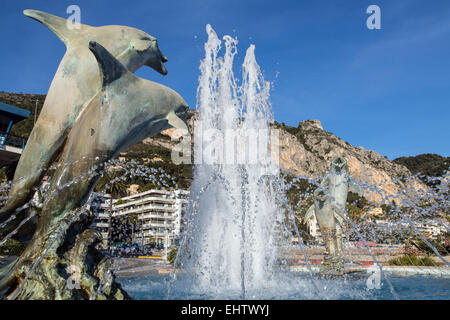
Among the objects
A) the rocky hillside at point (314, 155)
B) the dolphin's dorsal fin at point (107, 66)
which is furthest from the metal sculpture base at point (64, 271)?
the rocky hillside at point (314, 155)

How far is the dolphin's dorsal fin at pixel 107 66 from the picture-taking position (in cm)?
474

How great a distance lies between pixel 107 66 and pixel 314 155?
10665 centimetres

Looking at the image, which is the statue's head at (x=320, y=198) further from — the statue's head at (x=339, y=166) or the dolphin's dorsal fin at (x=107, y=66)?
the dolphin's dorsal fin at (x=107, y=66)

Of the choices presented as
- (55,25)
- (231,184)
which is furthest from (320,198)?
(55,25)

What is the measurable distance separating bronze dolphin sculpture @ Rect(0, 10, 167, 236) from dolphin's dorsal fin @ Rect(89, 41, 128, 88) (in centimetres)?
64

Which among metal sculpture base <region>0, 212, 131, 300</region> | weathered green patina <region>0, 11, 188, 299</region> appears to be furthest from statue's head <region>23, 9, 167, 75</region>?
metal sculpture base <region>0, 212, 131, 300</region>

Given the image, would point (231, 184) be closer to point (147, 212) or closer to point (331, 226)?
point (331, 226)

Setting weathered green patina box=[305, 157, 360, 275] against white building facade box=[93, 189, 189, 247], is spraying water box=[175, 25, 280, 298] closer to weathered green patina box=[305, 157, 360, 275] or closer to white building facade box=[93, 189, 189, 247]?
weathered green patina box=[305, 157, 360, 275]

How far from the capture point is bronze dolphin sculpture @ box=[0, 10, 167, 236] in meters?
5.23

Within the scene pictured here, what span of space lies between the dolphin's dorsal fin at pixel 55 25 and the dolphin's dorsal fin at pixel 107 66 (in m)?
1.30

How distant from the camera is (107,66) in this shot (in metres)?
5.03
